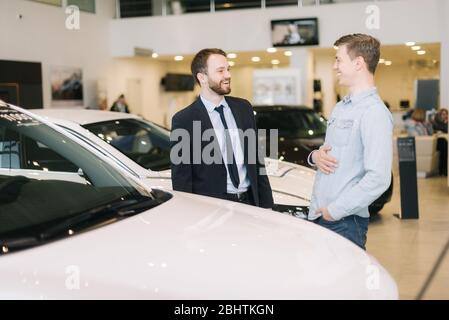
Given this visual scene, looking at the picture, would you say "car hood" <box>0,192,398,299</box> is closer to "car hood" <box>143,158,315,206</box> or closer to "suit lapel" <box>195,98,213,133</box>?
"suit lapel" <box>195,98,213,133</box>

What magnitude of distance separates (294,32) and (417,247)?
432 inches

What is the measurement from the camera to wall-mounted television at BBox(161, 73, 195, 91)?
21453 millimetres

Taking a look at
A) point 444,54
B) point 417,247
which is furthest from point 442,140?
point 417,247

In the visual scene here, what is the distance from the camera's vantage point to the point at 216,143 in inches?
136

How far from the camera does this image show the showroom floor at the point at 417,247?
4.76m

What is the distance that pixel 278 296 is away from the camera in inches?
69.0

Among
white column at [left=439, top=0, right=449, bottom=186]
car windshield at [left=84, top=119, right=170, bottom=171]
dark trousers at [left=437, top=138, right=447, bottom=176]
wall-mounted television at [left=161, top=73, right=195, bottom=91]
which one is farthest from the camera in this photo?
wall-mounted television at [left=161, top=73, right=195, bottom=91]

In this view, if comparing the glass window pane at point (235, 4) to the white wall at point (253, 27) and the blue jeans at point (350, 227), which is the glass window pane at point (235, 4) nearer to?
the white wall at point (253, 27)

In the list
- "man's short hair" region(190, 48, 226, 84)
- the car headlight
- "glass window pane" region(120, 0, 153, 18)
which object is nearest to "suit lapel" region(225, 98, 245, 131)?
"man's short hair" region(190, 48, 226, 84)

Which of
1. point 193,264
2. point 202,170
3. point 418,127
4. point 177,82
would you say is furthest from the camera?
point 177,82

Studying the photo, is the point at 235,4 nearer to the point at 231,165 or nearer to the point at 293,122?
the point at 293,122

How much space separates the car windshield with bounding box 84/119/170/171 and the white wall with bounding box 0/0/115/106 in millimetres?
9453

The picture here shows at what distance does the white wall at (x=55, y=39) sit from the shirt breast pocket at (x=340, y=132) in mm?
12681

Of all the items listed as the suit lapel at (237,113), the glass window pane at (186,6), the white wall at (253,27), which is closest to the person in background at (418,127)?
Answer: the white wall at (253,27)
